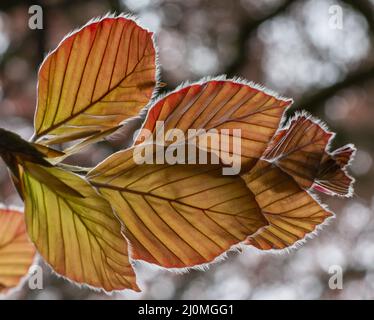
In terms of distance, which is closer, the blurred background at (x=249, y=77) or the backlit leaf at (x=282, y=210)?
the backlit leaf at (x=282, y=210)

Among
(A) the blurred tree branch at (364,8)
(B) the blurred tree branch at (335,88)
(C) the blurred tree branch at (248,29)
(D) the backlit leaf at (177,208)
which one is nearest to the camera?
(D) the backlit leaf at (177,208)

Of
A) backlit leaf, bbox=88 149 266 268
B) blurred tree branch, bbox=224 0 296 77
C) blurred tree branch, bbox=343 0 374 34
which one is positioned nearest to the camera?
backlit leaf, bbox=88 149 266 268

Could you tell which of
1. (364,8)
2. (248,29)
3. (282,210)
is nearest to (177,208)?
(282,210)

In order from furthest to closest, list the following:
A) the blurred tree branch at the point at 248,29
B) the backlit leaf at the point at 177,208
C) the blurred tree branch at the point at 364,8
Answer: the blurred tree branch at the point at 248,29, the blurred tree branch at the point at 364,8, the backlit leaf at the point at 177,208

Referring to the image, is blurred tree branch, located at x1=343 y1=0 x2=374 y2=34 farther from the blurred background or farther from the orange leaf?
the orange leaf

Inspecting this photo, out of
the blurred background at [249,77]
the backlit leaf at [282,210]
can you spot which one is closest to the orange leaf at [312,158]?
the backlit leaf at [282,210]

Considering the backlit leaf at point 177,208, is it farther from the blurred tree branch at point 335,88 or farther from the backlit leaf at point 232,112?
the blurred tree branch at point 335,88

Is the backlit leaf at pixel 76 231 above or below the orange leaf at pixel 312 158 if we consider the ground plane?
below

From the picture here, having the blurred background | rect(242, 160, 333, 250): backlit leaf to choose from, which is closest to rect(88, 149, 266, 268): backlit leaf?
rect(242, 160, 333, 250): backlit leaf
